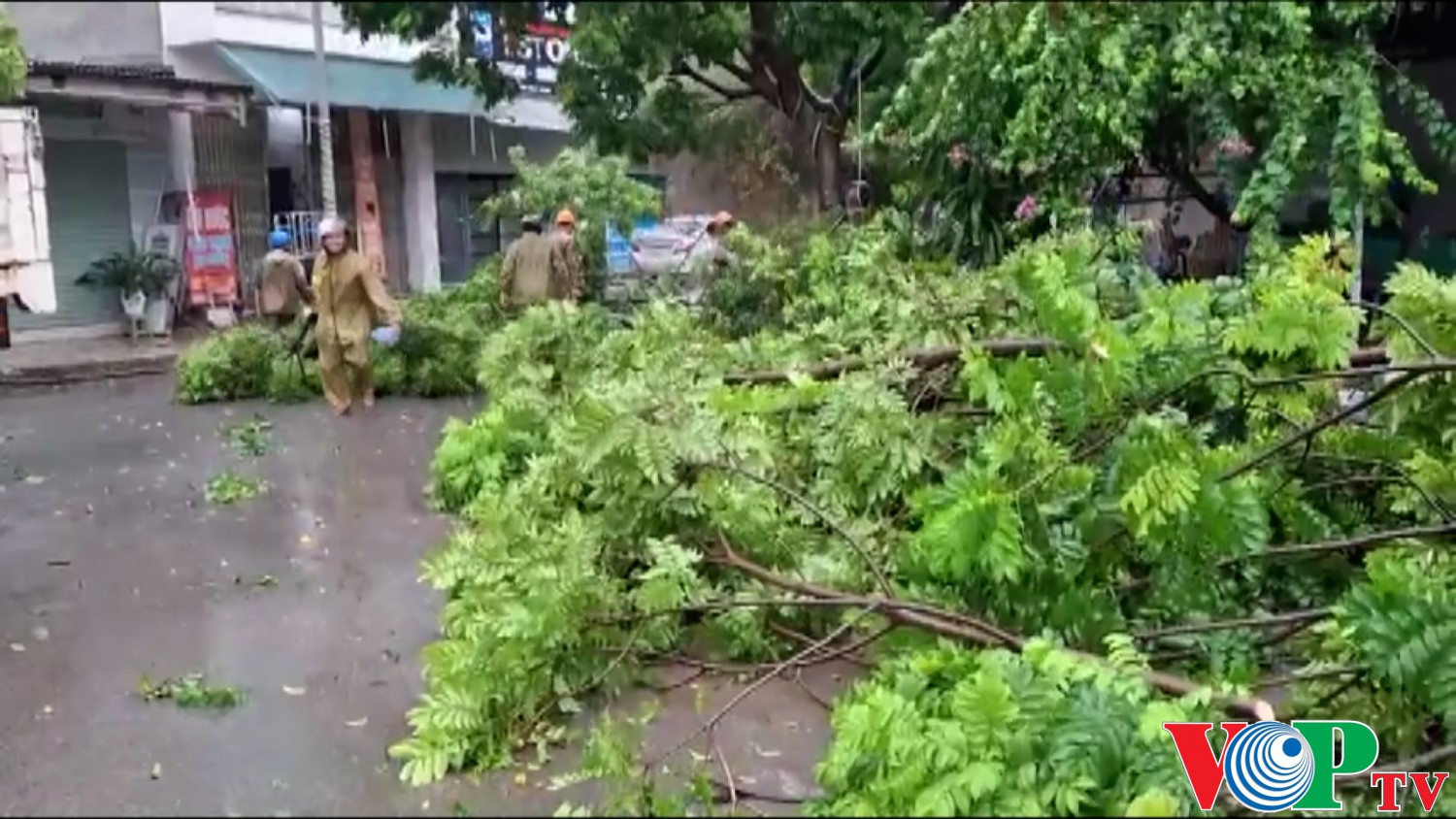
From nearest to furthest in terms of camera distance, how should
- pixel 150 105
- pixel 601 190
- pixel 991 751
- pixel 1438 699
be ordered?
pixel 991 751
pixel 1438 699
pixel 601 190
pixel 150 105

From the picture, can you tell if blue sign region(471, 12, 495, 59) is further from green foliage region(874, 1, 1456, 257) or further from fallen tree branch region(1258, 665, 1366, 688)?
fallen tree branch region(1258, 665, 1366, 688)

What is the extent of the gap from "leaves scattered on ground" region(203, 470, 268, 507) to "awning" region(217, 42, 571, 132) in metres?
11.2

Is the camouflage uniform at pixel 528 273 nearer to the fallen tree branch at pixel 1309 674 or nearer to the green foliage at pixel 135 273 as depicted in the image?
the green foliage at pixel 135 273

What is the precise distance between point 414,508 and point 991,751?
541cm

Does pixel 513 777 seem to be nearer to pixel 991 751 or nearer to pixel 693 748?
pixel 693 748

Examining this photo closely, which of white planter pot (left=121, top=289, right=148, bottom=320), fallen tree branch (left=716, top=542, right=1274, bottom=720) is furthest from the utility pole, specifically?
fallen tree branch (left=716, top=542, right=1274, bottom=720)

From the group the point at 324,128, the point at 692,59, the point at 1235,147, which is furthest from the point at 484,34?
the point at 1235,147

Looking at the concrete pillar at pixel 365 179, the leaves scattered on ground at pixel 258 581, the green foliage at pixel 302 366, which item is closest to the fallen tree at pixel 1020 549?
the leaves scattered on ground at pixel 258 581

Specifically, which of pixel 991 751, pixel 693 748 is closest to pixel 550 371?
pixel 693 748

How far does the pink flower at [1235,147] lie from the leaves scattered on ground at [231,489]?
6511mm

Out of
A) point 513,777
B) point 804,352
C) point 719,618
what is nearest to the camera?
point 513,777

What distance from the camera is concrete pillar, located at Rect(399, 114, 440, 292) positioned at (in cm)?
2344

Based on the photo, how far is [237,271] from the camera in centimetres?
2005

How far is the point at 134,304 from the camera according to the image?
18.7 metres
